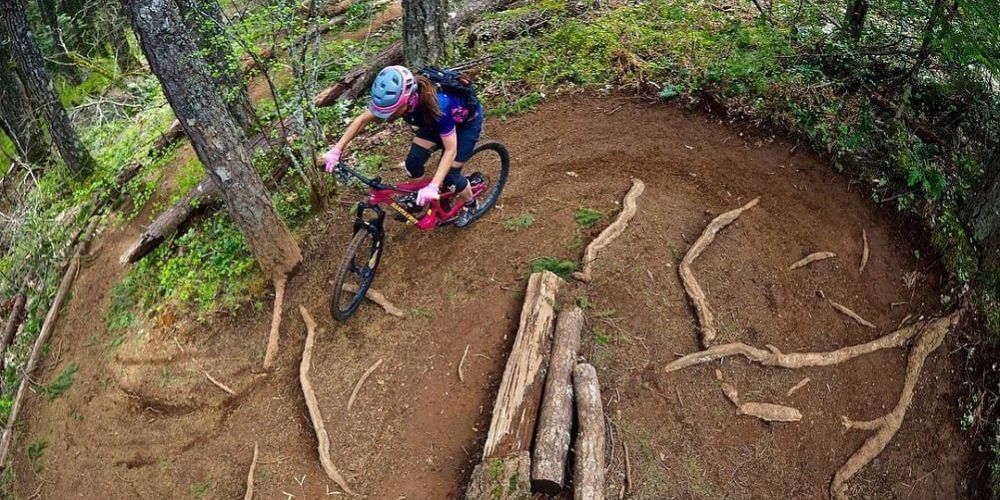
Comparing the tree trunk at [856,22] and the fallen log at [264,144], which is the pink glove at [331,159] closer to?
the fallen log at [264,144]

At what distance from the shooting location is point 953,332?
275 inches

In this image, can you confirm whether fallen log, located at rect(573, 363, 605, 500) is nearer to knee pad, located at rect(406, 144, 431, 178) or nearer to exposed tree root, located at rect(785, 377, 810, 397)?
exposed tree root, located at rect(785, 377, 810, 397)

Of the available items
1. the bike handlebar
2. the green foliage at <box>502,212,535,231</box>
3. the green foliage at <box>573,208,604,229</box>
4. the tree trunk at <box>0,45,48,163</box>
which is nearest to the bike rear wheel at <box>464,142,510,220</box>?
the green foliage at <box>502,212,535,231</box>

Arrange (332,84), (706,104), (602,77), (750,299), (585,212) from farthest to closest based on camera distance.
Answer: (332,84) < (602,77) < (706,104) < (585,212) < (750,299)

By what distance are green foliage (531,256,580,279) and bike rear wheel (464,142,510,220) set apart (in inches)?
44.2

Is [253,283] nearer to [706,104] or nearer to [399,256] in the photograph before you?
[399,256]

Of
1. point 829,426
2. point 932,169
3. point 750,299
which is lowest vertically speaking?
point 829,426

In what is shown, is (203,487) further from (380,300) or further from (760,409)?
(760,409)

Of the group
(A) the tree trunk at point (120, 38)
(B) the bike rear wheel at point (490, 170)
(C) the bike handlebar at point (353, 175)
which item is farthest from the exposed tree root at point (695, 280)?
(A) the tree trunk at point (120, 38)

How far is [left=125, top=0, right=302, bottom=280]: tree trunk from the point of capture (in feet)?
16.0

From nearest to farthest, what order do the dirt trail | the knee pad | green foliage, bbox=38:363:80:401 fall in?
the dirt trail, the knee pad, green foliage, bbox=38:363:80:401

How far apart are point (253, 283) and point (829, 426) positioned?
23.1 feet

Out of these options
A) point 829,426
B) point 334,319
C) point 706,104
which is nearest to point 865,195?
point 706,104

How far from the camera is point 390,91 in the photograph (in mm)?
4680
